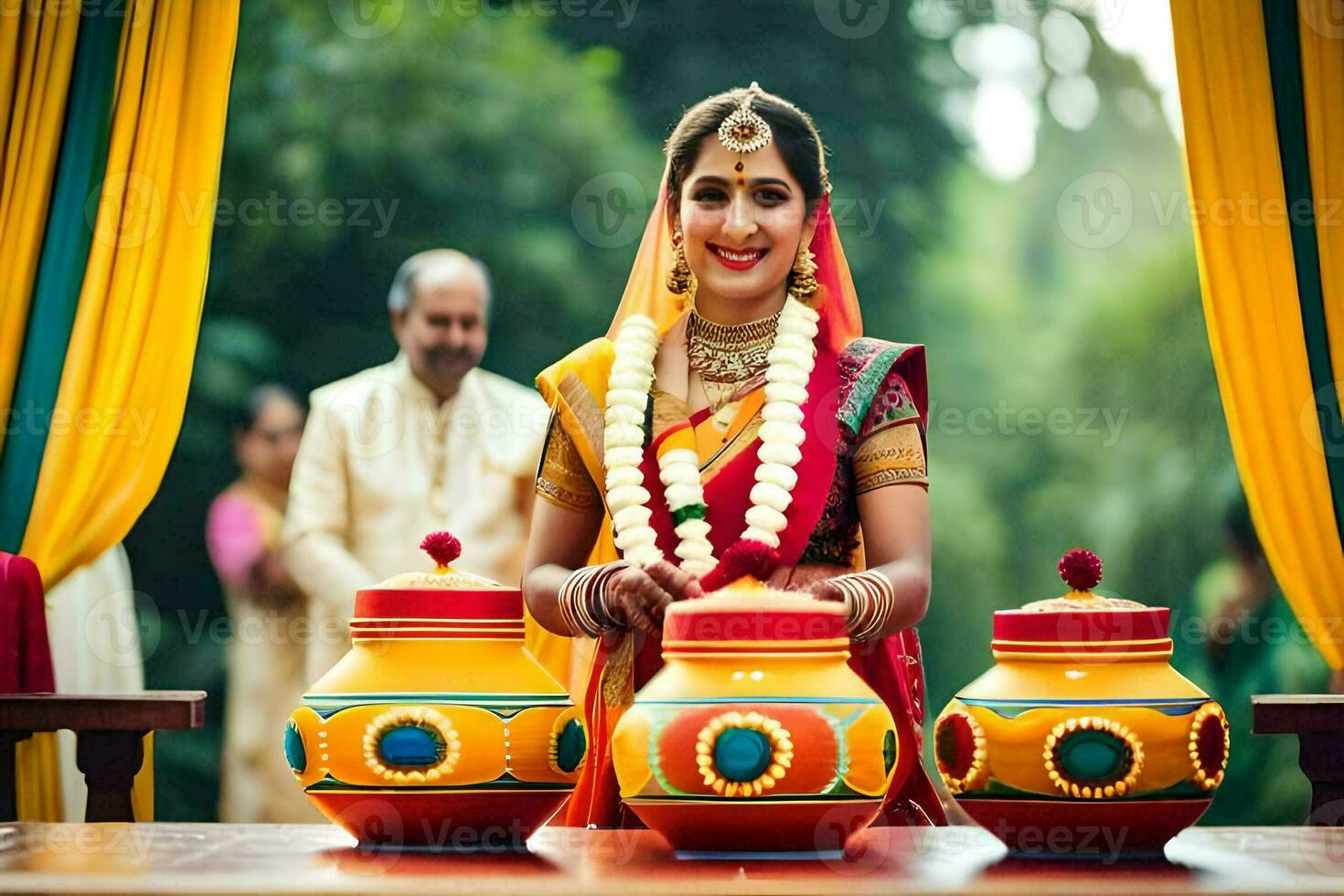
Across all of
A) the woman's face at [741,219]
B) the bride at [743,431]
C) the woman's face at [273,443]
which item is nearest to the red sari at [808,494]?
the bride at [743,431]

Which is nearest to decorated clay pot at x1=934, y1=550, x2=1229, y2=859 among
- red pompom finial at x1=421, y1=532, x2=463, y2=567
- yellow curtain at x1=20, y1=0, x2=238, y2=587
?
red pompom finial at x1=421, y1=532, x2=463, y2=567

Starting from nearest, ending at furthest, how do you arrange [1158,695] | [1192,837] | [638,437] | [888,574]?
[1158,695]
[1192,837]
[888,574]
[638,437]

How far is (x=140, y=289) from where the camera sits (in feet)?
15.8

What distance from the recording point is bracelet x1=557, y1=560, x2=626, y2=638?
167 cm

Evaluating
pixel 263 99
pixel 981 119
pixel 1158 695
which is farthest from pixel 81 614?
pixel 1158 695

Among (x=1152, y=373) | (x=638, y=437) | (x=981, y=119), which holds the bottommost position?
(x=638, y=437)

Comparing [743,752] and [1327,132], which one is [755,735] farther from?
[1327,132]

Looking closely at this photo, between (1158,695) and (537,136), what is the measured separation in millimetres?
3987

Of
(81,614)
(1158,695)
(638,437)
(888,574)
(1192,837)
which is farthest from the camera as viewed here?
(81,614)

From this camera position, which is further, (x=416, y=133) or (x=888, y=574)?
(x=416, y=133)

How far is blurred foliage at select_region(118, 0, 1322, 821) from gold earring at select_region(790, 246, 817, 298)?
284 centimetres

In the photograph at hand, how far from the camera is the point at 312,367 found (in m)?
4.88

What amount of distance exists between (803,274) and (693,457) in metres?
0.29

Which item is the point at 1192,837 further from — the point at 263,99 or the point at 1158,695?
the point at 263,99
